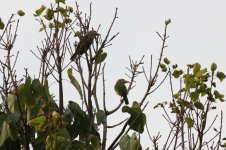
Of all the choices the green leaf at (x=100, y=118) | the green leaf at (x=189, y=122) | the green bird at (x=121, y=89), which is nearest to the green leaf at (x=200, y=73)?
the green leaf at (x=189, y=122)

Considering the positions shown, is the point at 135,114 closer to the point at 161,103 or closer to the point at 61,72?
the point at 61,72

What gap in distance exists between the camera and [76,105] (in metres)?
3.10

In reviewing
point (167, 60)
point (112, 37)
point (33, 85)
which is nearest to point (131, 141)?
point (33, 85)

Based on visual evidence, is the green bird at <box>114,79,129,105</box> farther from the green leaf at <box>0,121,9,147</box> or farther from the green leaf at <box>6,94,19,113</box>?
the green leaf at <box>0,121,9,147</box>

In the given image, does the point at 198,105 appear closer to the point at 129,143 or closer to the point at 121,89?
the point at 121,89

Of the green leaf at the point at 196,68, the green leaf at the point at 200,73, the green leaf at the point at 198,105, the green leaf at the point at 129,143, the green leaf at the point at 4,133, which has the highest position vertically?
the green leaf at the point at 196,68

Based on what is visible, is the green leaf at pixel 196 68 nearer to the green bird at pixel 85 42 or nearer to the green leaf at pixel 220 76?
the green leaf at pixel 220 76

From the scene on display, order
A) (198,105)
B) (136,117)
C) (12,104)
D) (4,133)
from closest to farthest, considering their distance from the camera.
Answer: (4,133) < (12,104) < (136,117) < (198,105)

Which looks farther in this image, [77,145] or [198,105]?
[198,105]

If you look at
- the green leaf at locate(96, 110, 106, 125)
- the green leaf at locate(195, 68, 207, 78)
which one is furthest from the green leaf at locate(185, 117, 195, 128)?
the green leaf at locate(96, 110, 106, 125)

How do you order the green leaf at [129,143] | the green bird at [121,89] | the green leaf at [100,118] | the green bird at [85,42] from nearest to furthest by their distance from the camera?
the green leaf at [129,143] → the green leaf at [100,118] → the green bird at [121,89] → the green bird at [85,42]

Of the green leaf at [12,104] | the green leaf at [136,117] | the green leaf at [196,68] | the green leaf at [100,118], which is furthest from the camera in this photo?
the green leaf at [196,68]

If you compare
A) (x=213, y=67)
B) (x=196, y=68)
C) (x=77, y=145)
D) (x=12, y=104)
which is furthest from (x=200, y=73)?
(x=12, y=104)

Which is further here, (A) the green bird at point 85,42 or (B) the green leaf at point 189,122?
(B) the green leaf at point 189,122
